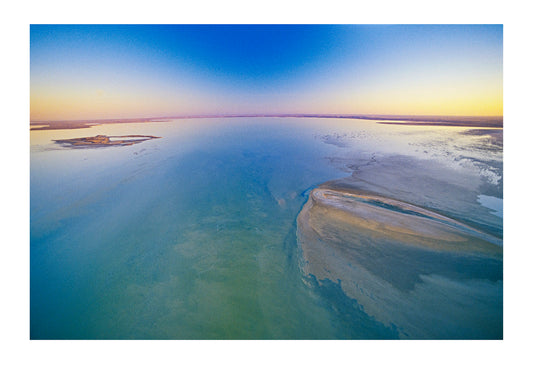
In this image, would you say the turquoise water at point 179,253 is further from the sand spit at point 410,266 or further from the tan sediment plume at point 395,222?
the tan sediment plume at point 395,222

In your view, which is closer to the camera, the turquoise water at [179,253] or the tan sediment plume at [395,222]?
the turquoise water at [179,253]

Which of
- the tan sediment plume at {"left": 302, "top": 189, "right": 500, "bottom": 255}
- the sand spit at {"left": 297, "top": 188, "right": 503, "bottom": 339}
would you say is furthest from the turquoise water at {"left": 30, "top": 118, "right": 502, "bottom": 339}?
the tan sediment plume at {"left": 302, "top": 189, "right": 500, "bottom": 255}

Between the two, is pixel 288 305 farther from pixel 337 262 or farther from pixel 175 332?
pixel 175 332

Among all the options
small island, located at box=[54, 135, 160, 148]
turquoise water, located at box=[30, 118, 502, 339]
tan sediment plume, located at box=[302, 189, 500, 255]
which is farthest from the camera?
small island, located at box=[54, 135, 160, 148]

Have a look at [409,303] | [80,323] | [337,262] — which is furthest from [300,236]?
[80,323]

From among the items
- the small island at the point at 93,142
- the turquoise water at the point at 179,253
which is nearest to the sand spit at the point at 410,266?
the turquoise water at the point at 179,253

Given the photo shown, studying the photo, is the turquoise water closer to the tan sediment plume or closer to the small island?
the tan sediment plume
